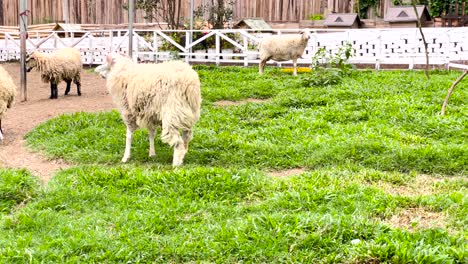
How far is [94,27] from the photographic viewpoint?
29.8 m

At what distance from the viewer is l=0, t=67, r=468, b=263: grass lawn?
4.62 metres

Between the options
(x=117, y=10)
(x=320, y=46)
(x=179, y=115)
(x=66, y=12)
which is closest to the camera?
(x=179, y=115)

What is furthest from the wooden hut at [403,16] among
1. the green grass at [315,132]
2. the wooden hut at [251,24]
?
the green grass at [315,132]

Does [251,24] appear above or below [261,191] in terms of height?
above

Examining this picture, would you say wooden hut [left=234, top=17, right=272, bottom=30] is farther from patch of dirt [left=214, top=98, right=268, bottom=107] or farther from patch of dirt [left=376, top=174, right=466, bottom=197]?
patch of dirt [left=376, top=174, right=466, bottom=197]

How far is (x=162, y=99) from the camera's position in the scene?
24.2 ft

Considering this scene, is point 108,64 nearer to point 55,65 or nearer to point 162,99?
point 162,99

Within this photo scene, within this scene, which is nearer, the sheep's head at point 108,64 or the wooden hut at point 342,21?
the sheep's head at point 108,64

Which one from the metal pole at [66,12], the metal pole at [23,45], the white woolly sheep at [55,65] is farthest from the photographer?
the metal pole at [66,12]

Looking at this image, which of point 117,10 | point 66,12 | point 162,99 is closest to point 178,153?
point 162,99

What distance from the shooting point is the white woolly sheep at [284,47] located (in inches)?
632

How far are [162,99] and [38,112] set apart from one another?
19.0 feet

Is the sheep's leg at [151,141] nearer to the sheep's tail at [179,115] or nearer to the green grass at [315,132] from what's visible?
the green grass at [315,132]

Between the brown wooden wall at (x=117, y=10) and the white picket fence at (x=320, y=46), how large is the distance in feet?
10.8
